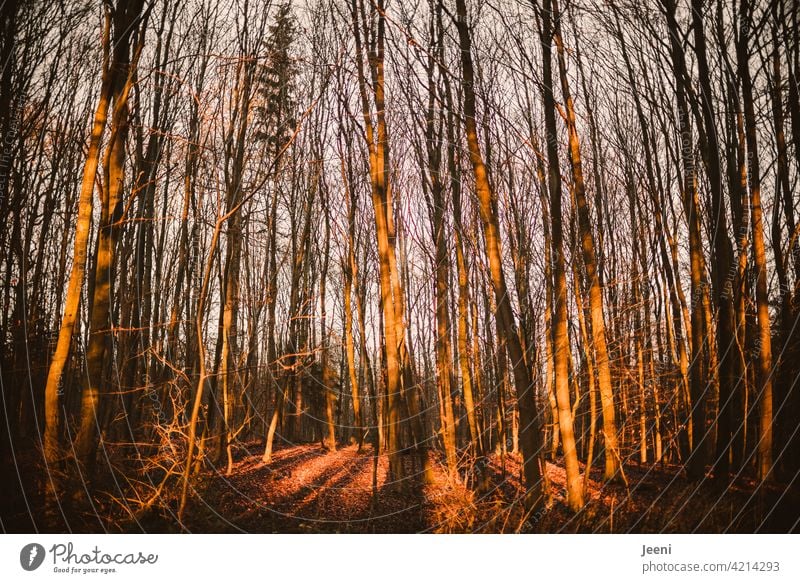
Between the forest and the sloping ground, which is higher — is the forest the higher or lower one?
the higher one

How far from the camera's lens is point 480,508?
350 centimetres

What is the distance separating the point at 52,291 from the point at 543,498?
14.4 feet

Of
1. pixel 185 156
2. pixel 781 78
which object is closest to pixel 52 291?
pixel 185 156

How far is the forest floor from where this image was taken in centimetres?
297

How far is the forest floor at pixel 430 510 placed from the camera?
117 inches

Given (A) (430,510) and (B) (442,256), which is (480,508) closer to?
(A) (430,510)

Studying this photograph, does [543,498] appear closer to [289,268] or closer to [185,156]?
[185,156]

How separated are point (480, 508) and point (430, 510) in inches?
22.2

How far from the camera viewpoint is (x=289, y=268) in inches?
425

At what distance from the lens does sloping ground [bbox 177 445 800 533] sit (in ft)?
9.99

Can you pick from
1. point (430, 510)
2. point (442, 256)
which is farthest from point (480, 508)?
point (442, 256)

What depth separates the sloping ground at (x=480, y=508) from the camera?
3.04 meters

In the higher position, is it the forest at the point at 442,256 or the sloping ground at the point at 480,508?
the forest at the point at 442,256

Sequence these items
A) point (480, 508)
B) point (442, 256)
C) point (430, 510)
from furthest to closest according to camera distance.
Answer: point (442, 256) < point (430, 510) < point (480, 508)
